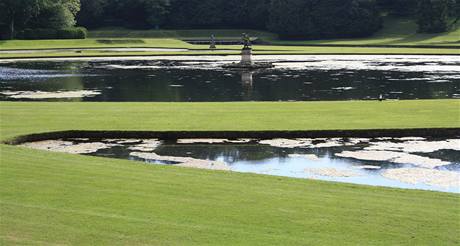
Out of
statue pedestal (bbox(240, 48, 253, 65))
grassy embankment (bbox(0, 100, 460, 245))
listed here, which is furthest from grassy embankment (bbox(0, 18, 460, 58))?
grassy embankment (bbox(0, 100, 460, 245))

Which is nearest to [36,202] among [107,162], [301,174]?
[107,162]

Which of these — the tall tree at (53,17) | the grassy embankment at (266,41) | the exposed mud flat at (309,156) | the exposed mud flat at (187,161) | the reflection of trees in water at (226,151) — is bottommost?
the grassy embankment at (266,41)

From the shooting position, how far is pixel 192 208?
35.9 ft

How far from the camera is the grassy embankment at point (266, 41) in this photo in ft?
255

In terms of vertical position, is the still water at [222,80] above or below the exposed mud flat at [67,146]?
below

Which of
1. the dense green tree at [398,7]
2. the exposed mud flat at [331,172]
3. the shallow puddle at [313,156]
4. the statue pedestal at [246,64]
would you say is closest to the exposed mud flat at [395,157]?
the shallow puddle at [313,156]

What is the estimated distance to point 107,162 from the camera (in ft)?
51.7

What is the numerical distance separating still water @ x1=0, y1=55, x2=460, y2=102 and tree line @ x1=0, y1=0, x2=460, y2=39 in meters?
34.5

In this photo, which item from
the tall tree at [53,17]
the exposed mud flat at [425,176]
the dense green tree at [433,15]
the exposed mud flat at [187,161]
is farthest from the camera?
the dense green tree at [433,15]

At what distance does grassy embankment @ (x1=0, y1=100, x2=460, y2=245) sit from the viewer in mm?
9414

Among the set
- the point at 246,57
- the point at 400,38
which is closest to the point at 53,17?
the point at 400,38

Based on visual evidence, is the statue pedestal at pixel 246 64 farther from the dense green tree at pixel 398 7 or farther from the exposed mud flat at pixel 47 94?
the dense green tree at pixel 398 7

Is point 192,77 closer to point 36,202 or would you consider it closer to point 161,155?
point 161,155

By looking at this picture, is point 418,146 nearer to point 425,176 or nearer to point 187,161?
point 425,176
